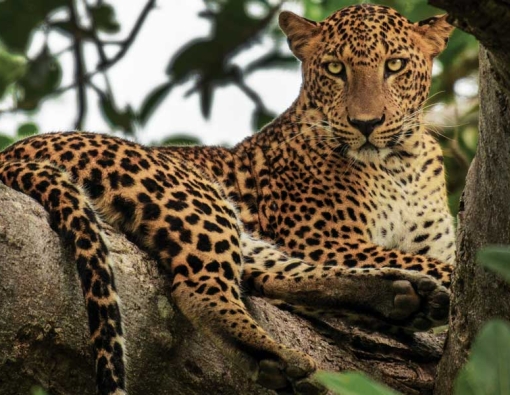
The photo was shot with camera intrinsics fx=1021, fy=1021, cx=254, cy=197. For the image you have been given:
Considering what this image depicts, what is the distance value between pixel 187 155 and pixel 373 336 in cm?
249

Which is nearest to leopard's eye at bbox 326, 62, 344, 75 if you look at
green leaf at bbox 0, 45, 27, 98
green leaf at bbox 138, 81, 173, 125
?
green leaf at bbox 138, 81, 173, 125

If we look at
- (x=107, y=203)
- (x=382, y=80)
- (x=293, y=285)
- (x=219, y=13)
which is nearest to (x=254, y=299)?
(x=293, y=285)

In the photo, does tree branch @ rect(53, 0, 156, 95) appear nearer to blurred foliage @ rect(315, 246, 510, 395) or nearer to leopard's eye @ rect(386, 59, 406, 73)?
leopard's eye @ rect(386, 59, 406, 73)

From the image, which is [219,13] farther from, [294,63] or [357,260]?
[357,260]

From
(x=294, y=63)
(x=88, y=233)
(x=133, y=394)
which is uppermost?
(x=294, y=63)

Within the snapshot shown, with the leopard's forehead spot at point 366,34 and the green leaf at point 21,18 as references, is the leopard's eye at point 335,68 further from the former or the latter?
the green leaf at point 21,18

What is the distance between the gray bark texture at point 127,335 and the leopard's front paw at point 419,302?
305 mm

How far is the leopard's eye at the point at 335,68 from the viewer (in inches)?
320

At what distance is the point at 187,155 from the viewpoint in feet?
25.4

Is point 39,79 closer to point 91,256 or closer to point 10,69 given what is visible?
point 10,69

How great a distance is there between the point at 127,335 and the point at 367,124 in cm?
347

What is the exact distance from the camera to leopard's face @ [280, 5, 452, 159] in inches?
304

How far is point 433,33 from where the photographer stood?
814cm

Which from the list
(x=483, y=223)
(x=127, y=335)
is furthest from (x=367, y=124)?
(x=127, y=335)
